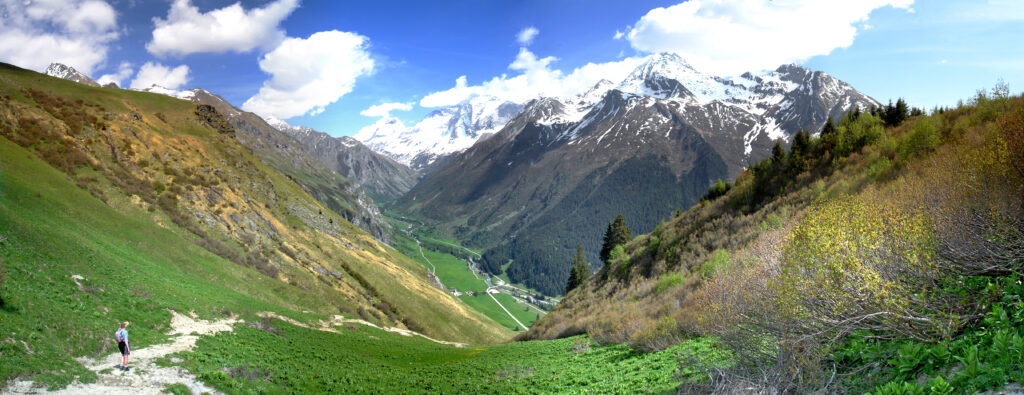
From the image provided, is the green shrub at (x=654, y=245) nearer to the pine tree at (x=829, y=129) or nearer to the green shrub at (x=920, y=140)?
the pine tree at (x=829, y=129)

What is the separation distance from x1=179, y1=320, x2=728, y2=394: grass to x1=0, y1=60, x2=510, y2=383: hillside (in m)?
4.33

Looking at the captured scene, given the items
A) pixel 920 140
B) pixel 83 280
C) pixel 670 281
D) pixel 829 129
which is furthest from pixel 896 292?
pixel 83 280

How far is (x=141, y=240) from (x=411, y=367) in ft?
89.0

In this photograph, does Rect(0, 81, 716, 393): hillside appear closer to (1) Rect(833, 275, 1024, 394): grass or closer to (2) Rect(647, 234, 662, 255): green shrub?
(1) Rect(833, 275, 1024, 394): grass

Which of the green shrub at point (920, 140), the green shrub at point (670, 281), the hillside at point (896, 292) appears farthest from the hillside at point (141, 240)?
the green shrub at point (920, 140)

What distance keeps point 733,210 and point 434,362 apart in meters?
29.6

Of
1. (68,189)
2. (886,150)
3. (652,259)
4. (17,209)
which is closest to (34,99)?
(68,189)

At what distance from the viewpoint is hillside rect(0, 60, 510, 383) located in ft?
59.5

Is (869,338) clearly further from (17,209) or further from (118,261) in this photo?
(17,209)

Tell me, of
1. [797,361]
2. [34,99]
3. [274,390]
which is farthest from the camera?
[34,99]

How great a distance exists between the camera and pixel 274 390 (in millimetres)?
17812

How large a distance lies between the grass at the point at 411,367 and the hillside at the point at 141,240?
14.2ft

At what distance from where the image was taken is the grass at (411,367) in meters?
16.2

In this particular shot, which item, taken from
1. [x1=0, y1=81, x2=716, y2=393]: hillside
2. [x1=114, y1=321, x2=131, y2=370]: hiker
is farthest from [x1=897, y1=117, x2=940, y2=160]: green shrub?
[x1=114, y1=321, x2=131, y2=370]: hiker
